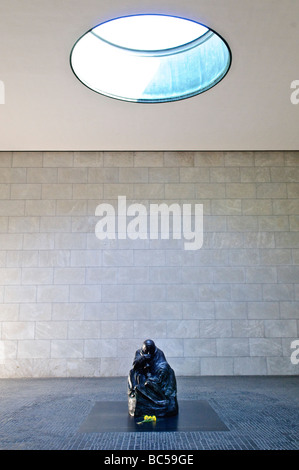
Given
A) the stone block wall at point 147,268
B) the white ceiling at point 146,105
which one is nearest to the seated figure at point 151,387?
the stone block wall at point 147,268

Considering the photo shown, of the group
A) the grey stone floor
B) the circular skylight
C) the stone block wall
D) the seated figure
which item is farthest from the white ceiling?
the grey stone floor

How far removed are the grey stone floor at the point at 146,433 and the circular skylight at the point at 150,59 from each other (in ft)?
16.6

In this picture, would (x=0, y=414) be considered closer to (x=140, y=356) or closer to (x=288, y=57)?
(x=140, y=356)

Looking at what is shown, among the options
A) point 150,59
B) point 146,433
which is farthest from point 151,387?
point 150,59

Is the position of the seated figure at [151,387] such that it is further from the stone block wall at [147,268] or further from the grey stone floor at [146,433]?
the stone block wall at [147,268]

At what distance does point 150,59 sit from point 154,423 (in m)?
6.08

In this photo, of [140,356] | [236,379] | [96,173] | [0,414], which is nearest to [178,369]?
[236,379]

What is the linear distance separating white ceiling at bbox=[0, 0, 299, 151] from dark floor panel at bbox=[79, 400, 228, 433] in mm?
5026

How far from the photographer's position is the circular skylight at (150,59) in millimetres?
→ 6488

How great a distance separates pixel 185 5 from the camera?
489 centimetres

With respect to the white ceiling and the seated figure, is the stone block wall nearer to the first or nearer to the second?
the white ceiling


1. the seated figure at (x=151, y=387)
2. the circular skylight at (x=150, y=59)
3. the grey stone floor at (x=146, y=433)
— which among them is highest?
the circular skylight at (x=150, y=59)

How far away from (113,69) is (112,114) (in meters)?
0.80

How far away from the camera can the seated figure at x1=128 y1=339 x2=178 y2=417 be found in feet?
16.9
